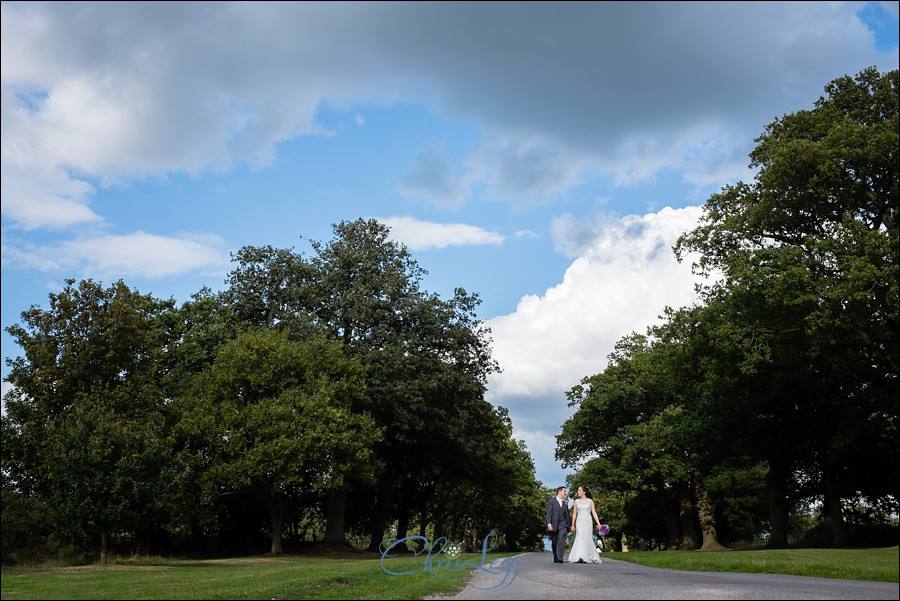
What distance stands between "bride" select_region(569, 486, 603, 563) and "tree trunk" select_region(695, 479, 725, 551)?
2981 centimetres

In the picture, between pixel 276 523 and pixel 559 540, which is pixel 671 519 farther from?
pixel 559 540

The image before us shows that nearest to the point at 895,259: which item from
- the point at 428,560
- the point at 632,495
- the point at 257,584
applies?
the point at 428,560

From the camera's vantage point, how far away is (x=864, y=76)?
30.8m

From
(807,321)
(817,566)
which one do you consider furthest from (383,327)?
(817,566)

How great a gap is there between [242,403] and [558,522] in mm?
19589

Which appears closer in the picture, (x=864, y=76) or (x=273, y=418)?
(x=864, y=76)

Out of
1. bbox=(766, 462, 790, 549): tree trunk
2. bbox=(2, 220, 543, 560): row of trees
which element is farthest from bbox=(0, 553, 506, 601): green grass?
bbox=(766, 462, 790, 549): tree trunk

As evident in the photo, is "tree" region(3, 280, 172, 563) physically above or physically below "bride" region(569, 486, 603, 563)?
above

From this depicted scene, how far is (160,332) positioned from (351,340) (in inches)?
419

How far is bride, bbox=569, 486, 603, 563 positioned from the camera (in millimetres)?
20281


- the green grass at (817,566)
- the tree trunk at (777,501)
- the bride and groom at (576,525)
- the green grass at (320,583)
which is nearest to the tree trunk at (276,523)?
the green grass at (320,583)

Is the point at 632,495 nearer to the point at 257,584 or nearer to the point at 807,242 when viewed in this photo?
the point at 807,242

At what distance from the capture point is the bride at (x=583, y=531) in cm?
2028

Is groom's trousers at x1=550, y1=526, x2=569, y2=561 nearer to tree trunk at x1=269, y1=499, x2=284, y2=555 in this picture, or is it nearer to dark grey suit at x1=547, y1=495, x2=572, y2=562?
dark grey suit at x1=547, y1=495, x2=572, y2=562
